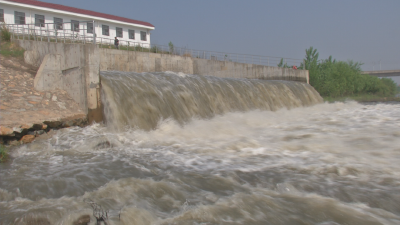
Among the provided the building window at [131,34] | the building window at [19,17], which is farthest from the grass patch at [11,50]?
the building window at [131,34]

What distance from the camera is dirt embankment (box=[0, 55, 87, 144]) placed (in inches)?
294

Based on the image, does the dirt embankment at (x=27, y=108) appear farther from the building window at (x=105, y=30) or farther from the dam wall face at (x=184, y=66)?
the building window at (x=105, y=30)

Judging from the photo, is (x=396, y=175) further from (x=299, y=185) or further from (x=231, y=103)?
(x=231, y=103)

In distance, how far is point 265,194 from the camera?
4559mm

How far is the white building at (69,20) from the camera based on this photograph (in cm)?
2381

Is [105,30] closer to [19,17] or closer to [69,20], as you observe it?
[69,20]

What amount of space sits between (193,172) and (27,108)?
18.2 ft

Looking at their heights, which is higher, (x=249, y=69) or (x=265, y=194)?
(x=249, y=69)

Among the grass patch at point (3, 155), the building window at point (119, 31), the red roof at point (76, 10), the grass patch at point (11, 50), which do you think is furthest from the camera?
the building window at point (119, 31)

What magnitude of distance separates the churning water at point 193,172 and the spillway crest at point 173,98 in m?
0.06

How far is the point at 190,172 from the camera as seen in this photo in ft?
18.3

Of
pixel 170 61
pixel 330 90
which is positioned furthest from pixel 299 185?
pixel 330 90

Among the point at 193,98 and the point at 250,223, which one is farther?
the point at 193,98

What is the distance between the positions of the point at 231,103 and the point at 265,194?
34.5ft
